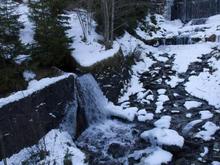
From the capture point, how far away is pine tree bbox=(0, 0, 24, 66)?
873 cm

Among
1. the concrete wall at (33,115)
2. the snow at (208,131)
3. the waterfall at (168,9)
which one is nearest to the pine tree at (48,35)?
the concrete wall at (33,115)

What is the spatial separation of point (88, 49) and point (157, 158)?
15.5 feet

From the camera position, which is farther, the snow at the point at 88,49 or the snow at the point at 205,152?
the snow at the point at 88,49

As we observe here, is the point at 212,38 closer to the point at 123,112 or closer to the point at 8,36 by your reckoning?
the point at 123,112

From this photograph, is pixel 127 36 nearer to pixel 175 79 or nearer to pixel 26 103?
pixel 175 79

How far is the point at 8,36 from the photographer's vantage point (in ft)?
29.1

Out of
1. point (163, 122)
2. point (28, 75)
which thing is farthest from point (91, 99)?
point (163, 122)

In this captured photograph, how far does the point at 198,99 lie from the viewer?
1045 cm

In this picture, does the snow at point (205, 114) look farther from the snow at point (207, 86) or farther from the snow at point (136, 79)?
the snow at point (136, 79)

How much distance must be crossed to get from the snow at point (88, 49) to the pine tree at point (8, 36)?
1.95 meters

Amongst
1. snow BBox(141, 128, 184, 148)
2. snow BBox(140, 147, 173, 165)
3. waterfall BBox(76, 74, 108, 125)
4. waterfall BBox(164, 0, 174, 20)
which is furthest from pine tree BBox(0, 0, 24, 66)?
waterfall BBox(164, 0, 174, 20)

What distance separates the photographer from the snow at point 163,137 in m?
7.88

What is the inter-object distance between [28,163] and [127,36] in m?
8.64

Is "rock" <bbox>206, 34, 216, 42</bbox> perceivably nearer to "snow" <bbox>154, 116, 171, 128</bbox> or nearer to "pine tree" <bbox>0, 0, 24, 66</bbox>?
"snow" <bbox>154, 116, 171, 128</bbox>
